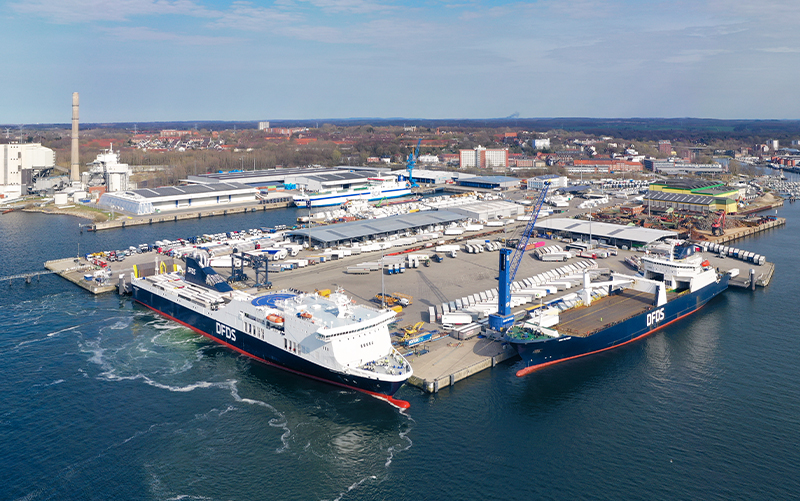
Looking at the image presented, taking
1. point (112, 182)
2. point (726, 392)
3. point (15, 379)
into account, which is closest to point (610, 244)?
point (726, 392)

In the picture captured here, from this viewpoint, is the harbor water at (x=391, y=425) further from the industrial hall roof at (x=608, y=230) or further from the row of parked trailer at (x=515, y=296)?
the industrial hall roof at (x=608, y=230)

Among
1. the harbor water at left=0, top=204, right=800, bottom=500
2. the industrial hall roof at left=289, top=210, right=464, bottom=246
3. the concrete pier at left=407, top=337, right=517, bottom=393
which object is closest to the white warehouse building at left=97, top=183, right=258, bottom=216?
the industrial hall roof at left=289, top=210, right=464, bottom=246

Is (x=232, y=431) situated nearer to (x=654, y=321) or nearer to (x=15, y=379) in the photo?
(x=15, y=379)

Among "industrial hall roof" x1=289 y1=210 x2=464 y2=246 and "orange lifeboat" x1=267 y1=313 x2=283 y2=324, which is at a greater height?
"industrial hall roof" x1=289 y1=210 x2=464 y2=246

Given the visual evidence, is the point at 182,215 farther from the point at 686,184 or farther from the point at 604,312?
the point at 686,184

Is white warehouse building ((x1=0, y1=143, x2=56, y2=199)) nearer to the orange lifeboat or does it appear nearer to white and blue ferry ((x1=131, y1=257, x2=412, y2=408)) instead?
white and blue ferry ((x1=131, y1=257, x2=412, y2=408))

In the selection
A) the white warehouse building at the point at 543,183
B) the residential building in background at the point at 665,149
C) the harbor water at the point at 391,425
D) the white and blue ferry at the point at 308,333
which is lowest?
the harbor water at the point at 391,425

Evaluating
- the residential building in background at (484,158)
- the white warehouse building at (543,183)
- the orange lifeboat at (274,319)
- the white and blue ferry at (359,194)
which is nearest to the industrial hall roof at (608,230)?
the white warehouse building at (543,183)
